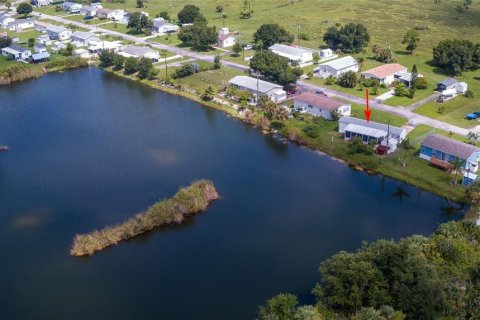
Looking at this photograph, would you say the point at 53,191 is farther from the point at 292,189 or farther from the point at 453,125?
the point at 453,125

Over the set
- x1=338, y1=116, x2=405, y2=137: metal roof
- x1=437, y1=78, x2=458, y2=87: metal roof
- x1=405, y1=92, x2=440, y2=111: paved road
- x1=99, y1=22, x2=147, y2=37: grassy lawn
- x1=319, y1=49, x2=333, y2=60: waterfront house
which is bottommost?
x1=405, y1=92, x2=440, y2=111: paved road

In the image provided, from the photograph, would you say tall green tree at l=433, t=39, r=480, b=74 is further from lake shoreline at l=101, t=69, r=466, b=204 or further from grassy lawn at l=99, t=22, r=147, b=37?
grassy lawn at l=99, t=22, r=147, b=37

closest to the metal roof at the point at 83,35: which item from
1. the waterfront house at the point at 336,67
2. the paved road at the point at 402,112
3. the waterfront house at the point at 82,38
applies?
the waterfront house at the point at 82,38

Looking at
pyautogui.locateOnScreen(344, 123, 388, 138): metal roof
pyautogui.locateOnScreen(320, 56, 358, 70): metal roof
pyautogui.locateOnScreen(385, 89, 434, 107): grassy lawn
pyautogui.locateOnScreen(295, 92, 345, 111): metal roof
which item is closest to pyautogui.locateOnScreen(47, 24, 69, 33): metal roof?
pyautogui.locateOnScreen(320, 56, 358, 70): metal roof

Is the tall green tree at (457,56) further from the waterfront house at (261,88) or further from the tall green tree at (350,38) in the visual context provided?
the waterfront house at (261,88)

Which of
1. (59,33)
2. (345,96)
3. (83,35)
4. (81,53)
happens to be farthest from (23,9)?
(345,96)

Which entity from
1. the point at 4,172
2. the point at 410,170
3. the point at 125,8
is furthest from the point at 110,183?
the point at 125,8
